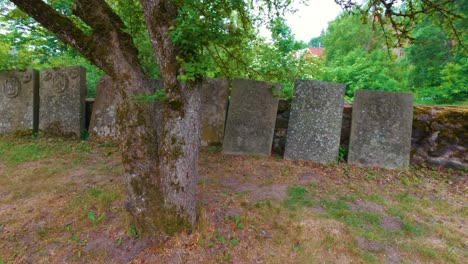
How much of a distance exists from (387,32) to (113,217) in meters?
3.77

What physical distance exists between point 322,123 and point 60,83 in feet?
→ 15.4

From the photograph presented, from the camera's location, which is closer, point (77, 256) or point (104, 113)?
point (77, 256)

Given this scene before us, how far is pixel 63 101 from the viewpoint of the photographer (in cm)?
492

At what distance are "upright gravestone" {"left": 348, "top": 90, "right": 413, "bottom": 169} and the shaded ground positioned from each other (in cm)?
21

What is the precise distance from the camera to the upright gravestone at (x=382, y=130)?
3.96 meters

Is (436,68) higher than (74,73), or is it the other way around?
(436,68)

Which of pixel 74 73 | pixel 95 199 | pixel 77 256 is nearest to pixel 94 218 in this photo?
pixel 95 199

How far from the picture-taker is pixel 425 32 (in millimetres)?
11016

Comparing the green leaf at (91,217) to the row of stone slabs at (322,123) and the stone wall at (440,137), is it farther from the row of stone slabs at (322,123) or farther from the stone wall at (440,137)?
the stone wall at (440,137)

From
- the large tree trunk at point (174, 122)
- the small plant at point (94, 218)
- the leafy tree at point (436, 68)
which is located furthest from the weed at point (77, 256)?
the leafy tree at point (436, 68)

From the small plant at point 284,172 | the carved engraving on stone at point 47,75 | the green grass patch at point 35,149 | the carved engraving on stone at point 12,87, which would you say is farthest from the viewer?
the carved engraving on stone at point 12,87

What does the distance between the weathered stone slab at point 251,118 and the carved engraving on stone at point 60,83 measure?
10.3 feet

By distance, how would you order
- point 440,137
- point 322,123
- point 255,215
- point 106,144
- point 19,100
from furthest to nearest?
1. point 19,100
2. point 106,144
3. point 322,123
4. point 440,137
5. point 255,215

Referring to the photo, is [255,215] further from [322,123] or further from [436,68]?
[436,68]
